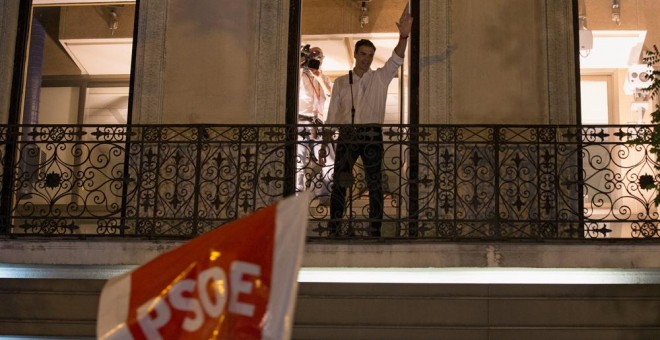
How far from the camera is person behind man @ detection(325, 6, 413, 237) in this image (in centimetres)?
1022

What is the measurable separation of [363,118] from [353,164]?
2.04 feet

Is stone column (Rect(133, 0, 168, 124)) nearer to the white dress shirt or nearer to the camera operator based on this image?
the camera operator

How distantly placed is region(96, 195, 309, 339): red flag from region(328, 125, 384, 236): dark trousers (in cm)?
605

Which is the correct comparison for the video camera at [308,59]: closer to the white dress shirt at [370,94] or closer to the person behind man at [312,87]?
the person behind man at [312,87]

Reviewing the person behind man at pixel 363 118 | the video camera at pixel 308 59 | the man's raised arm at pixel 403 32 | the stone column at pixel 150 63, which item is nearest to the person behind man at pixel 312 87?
the video camera at pixel 308 59

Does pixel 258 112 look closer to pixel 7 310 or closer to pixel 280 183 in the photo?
pixel 280 183

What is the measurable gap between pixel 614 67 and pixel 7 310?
683 cm

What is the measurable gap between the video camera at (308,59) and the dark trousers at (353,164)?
140 cm

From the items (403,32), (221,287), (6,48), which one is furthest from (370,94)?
(221,287)

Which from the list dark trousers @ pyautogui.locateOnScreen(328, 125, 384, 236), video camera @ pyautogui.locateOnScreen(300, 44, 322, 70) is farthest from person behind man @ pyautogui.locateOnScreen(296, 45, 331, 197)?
dark trousers @ pyautogui.locateOnScreen(328, 125, 384, 236)

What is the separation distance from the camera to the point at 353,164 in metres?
10.3

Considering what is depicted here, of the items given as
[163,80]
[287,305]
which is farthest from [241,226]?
[163,80]

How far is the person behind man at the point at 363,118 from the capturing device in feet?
33.5

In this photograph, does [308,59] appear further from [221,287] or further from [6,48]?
[221,287]
